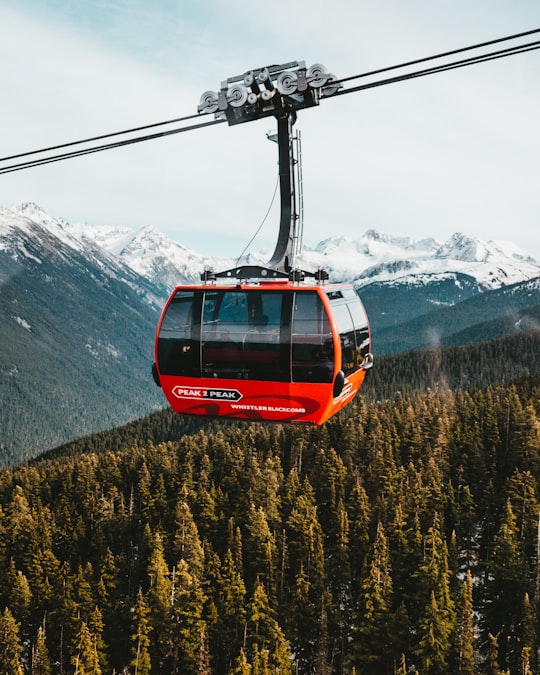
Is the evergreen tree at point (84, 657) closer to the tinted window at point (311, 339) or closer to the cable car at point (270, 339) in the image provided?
the cable car at point (270, 339)

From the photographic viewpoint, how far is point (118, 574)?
80188 mm

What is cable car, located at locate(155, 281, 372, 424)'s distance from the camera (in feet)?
55.6

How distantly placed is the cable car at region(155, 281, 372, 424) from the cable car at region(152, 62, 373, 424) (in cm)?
3

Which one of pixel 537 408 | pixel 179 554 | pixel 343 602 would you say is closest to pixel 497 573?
pixel 343 602

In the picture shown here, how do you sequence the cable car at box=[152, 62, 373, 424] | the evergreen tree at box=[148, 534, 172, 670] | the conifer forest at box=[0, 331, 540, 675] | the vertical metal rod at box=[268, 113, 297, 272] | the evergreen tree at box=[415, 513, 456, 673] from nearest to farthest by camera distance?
the vertical metal rod at box=[268, 113, 297, 272]
the cable car at box=[152, 62, 373, 424]
the evergreen tree at box=[415, 513, 456, 673]
the conifer forest at box=[0, 331, 540, 675]
the evergreen tree at box=[148, 534, 172, 670]

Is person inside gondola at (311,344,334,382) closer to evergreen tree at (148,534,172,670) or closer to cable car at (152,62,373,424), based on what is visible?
cable car at (152,62,373,424)

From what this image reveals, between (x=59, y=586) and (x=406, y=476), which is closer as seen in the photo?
(x=59, y=586)

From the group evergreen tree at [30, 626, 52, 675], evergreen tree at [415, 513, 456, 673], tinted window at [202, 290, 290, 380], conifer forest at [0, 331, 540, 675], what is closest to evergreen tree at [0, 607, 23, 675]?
conifer forest at [0, 331, 540, 675]

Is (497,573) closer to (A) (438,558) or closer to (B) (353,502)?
(A) (438,558)

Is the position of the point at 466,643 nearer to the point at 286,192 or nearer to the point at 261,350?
the point at 261,350

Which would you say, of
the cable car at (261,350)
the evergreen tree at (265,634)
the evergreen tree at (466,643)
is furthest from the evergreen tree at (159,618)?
the cable car at (261,350)

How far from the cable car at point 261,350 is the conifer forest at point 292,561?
44772 millimetres

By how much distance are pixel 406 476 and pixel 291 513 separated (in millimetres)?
22732

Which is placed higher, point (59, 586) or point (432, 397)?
point (432, 397)
